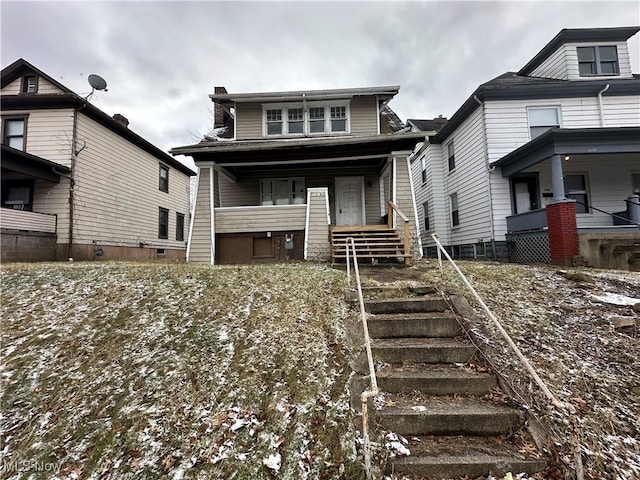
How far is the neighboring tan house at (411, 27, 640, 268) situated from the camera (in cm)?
930

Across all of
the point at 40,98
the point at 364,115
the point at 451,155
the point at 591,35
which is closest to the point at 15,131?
the point at 40,98

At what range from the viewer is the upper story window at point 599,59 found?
12.3 meters

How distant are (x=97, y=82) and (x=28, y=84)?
8.06 feet

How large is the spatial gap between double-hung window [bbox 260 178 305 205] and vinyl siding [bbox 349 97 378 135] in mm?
3172

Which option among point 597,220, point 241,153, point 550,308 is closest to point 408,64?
point 597,220

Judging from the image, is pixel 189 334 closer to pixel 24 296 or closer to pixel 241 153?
pixel 24 296

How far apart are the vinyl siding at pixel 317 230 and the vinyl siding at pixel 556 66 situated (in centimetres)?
1212

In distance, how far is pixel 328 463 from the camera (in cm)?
229

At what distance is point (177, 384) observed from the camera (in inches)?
121

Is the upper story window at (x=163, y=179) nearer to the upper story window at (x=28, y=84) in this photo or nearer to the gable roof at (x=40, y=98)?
the gable roof at (x=40, y=98)

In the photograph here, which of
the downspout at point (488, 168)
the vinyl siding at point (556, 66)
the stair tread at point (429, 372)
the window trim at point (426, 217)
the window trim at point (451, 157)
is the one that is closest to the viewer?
the stair tread at point (429, 372)

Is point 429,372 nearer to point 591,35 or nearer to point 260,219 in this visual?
point 260,219

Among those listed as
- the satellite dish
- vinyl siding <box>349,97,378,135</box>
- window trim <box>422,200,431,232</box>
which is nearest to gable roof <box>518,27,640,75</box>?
vinyl siding <box>349,97,378,135</box>

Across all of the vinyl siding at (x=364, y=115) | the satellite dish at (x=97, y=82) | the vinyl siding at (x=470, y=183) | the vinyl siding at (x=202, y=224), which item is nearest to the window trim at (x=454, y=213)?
the vinyl siding at (x=470, y=183)
